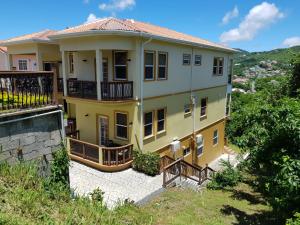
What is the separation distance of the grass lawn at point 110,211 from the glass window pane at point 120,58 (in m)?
6.69

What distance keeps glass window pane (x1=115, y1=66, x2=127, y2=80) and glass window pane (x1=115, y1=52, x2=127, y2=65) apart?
252mm

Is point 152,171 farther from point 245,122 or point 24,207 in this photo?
point 24,207

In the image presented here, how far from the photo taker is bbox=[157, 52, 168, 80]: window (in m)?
14.3

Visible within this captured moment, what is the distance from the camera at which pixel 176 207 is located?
10.1 meters

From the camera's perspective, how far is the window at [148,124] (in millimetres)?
14084

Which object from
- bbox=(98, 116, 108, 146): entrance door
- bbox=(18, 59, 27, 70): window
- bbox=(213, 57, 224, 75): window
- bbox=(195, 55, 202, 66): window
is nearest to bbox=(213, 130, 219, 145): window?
bbox=(213, 57, 224, 75): window

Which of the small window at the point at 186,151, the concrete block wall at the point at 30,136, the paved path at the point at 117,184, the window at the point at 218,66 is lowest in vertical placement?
the small window at the point at 186,151

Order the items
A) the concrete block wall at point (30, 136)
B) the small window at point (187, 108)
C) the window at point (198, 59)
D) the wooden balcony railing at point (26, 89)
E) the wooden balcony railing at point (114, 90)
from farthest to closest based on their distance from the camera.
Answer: the window at point (198, 59) → the small window at point (187, 108) → the wooden balcony railing at point (114, 90) → the wooden balcony railing at point (26, 89) → the concrete block wall at point (30, 136)

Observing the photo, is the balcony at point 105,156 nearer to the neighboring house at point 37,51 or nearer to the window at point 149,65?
the window at point 149,65

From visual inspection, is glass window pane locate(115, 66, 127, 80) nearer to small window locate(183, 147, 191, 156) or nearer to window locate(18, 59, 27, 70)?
small window locate(183, 147, 191, 156)

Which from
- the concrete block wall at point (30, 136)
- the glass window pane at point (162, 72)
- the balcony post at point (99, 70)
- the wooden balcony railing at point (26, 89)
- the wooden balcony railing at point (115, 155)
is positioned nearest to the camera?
the concrete block wall at point (30, 136)

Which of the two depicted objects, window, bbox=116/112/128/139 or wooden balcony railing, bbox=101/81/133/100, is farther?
window, bbox=116/112/128/139

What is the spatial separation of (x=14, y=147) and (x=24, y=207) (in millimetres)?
2193

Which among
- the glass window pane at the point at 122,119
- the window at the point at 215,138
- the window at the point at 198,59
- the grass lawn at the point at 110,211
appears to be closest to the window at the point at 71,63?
the glass window pane at the point at 122,119
